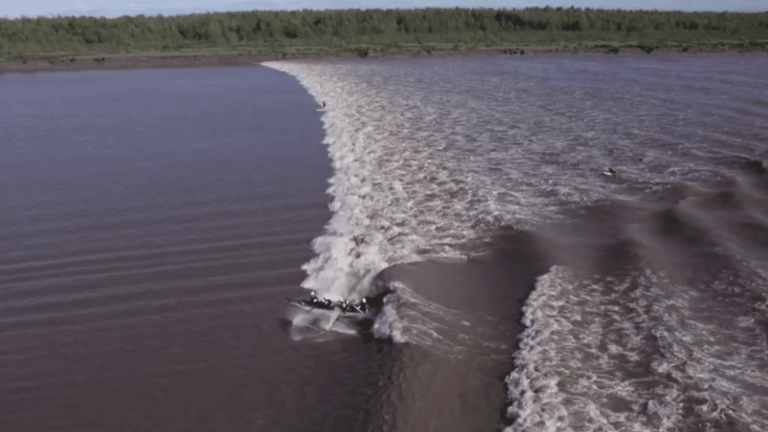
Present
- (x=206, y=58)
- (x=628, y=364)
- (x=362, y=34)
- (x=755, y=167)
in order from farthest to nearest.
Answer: (x=362, y=34) < (x=206, y=58) < (x=755, y=167) < (x=628, y=364)

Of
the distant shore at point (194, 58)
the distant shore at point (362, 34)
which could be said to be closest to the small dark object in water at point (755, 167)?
the distant shore at point (194, 58)

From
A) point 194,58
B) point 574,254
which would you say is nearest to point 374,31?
point 194,58

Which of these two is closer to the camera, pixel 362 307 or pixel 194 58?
pixel 362 307

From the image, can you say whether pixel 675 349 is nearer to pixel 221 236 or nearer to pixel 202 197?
pixel 221 236

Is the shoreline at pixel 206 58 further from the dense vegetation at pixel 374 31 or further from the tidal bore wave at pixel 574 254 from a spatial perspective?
the tidal bore wave at pixel 574 254

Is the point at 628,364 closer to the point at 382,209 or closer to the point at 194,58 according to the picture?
the point at 382,209
